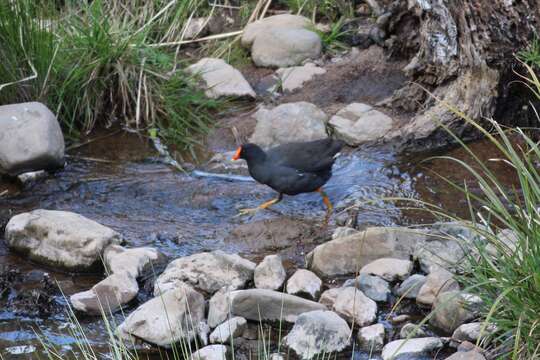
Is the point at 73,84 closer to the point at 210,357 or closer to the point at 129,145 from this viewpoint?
the point at 129,145

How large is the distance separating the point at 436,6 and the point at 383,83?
125 centimetres

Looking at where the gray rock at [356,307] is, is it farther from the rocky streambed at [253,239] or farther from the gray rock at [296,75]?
the gray rock at [296,75]

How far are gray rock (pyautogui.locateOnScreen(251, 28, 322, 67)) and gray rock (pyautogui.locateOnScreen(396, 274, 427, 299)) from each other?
378 cm

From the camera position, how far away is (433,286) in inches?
175

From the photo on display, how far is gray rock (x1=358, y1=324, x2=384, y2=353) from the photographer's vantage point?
13.6 ft

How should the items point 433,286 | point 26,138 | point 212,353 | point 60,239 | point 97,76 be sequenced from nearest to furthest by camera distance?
point 212,353 → point 433,286 → point 60,239 → point 26,138 → point 97,76

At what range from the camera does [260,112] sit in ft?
23.9

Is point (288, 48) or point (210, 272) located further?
point (288, 48)

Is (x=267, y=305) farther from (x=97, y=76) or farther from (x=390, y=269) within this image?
(x=97, y=76)

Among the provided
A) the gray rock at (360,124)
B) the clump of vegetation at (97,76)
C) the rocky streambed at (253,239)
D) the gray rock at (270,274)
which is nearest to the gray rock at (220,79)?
the rocky streambed at (253,239)

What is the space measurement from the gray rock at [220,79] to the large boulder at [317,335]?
3727 millimetres

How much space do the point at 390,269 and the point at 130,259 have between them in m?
1.50

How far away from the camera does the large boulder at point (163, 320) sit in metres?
4.14

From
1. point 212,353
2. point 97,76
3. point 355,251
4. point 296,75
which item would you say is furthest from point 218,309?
point 296,75
